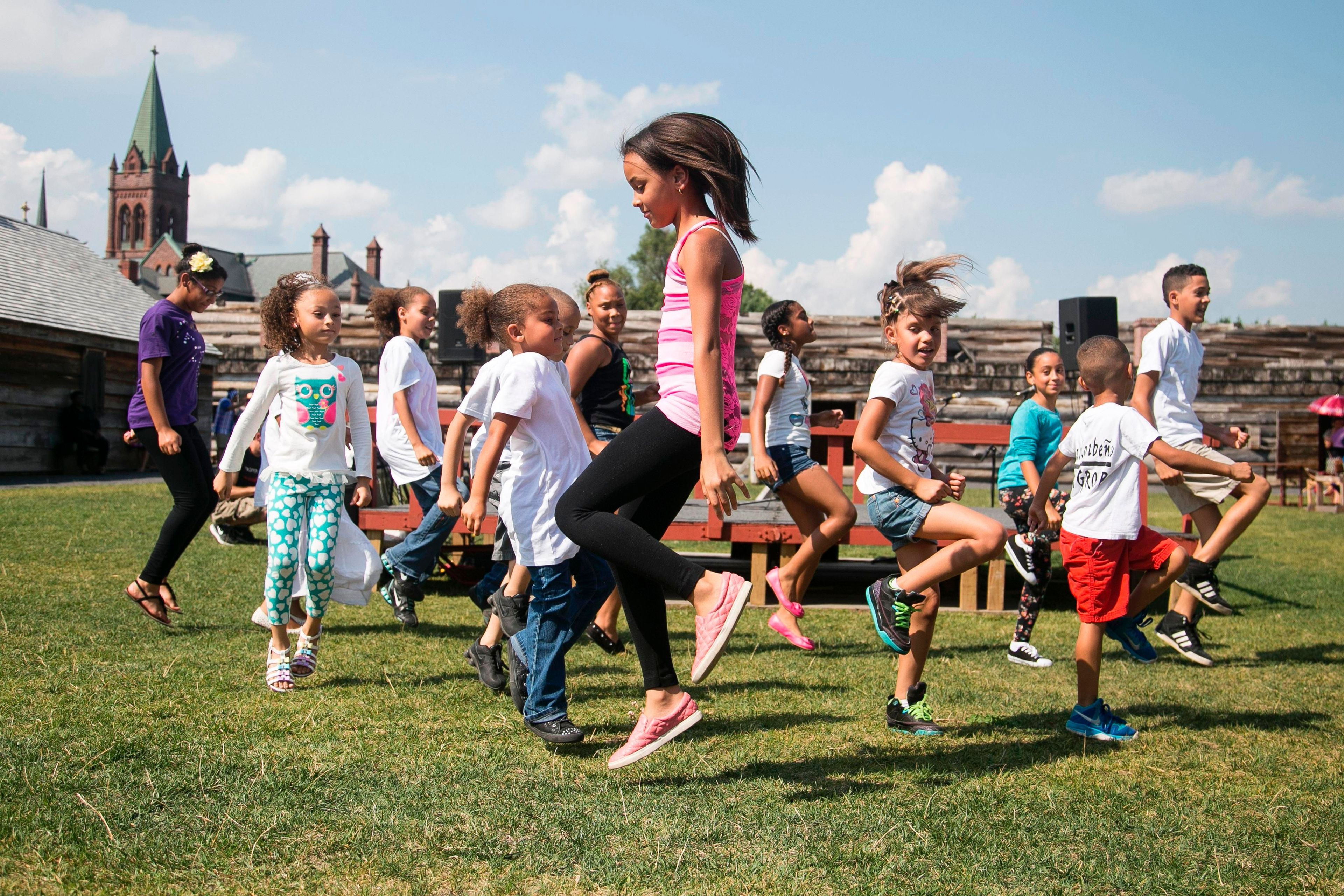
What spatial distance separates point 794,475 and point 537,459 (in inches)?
82.0

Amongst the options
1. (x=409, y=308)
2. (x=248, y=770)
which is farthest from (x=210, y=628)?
(x=248, y=770)

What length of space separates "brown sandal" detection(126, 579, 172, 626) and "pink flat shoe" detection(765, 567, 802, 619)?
3.15 meters

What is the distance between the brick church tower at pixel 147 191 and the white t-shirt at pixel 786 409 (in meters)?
114

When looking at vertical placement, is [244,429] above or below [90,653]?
above

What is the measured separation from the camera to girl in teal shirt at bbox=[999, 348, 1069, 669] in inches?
208

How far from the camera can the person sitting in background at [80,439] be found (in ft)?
63.8

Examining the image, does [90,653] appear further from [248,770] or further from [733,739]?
[733,739]

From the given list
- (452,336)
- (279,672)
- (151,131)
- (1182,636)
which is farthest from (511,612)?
(151,131)

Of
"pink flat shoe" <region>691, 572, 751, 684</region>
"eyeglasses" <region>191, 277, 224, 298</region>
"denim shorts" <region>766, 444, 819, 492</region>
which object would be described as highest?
"eyeglasses" <region>191, 277, 224, 298</region>

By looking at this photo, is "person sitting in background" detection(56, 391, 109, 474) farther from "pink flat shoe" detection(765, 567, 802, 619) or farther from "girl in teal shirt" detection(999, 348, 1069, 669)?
"girl in teal shirt" detection(999, 348, 1069, 669)

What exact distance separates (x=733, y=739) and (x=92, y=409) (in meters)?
20.6

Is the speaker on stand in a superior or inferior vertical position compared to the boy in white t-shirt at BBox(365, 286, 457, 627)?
superior

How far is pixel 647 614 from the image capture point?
3084 mm

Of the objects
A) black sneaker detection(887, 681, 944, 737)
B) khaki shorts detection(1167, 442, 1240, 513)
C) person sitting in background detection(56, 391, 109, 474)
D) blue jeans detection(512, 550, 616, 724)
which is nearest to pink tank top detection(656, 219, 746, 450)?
blue jeans detection(512, 550, 616, 724)
